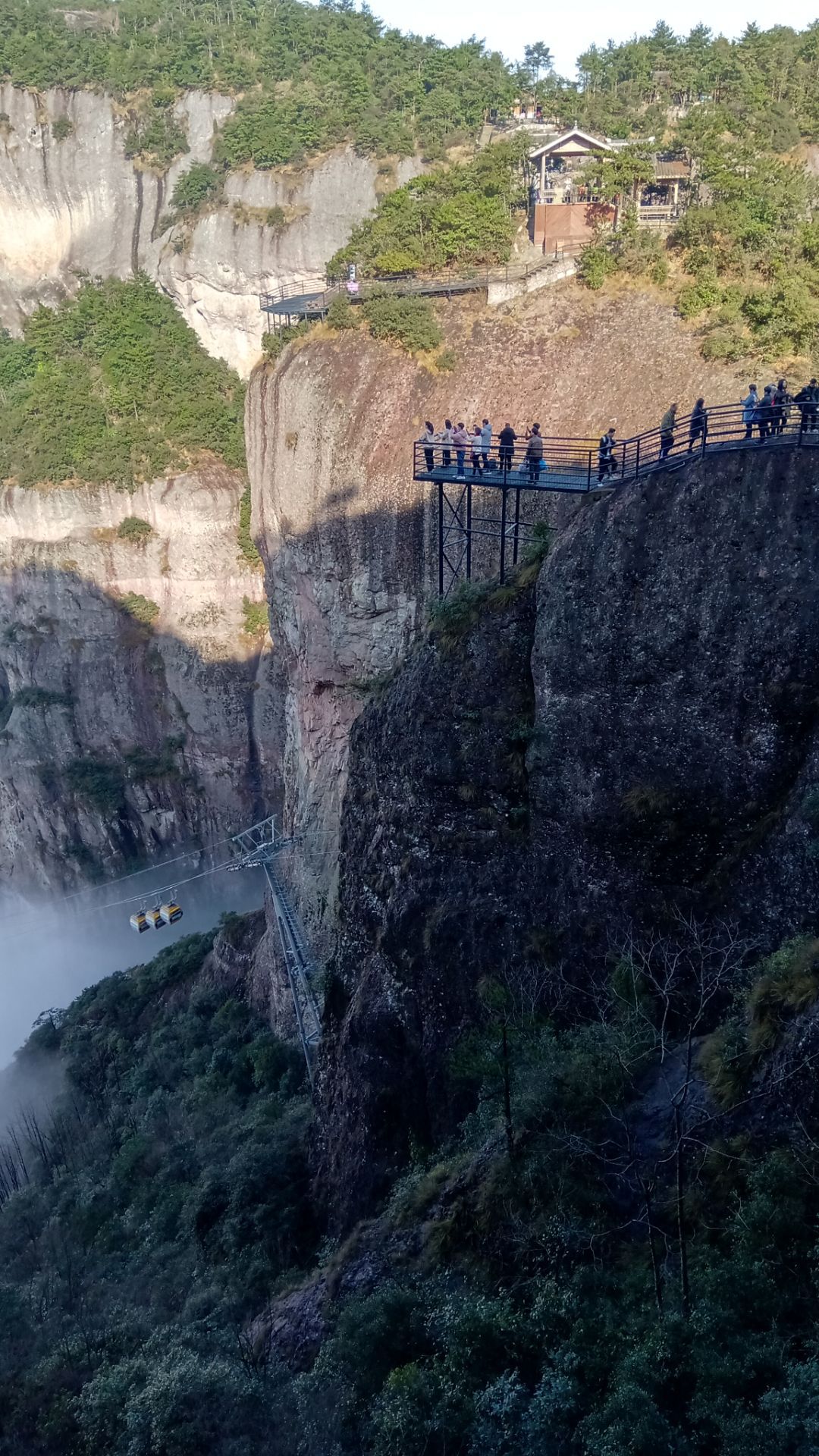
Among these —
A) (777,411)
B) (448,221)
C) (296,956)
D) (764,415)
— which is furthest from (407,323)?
(296,956)

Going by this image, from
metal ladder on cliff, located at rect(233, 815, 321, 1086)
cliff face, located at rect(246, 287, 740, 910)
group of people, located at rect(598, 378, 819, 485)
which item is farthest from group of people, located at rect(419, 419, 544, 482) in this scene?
metal ladder on cliff, located at rect(233, 815, 321, 1086)

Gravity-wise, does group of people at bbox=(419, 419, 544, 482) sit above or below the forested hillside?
above

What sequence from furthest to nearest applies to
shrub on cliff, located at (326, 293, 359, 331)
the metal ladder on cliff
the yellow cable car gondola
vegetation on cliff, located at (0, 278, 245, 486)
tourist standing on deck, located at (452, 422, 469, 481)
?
vegetation on cliff, located at (0, 278, 245, 486) → the yellow cable car gondola → shrub on cliff, located at (326, 293, 359, 331) → the metal ladder on cliff → tourist standing on deck, located at (452, 422, 469, 481)

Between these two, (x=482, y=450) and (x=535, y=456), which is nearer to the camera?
(x=535, y=456)

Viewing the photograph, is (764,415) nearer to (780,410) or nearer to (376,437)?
(780,410)

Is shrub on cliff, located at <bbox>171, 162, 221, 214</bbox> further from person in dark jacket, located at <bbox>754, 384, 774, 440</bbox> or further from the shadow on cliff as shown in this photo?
person in dark jacket, located at <bbox>754, 384, 774, 440</bbox>

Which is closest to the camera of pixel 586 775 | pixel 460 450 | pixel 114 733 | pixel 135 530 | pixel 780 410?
pixel 780 410

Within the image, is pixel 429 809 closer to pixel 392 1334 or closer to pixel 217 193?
pixel 392 1334
